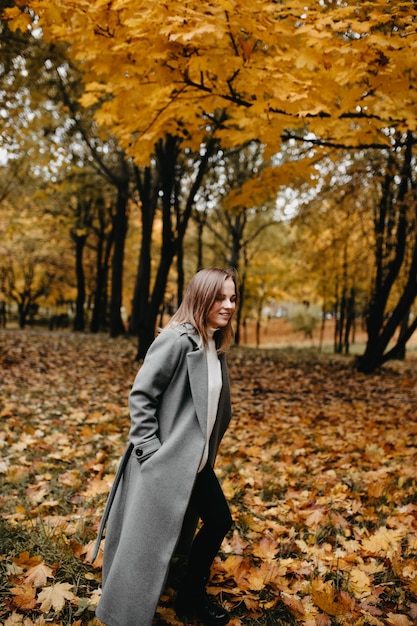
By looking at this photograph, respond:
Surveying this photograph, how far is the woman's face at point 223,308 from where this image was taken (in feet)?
7.37

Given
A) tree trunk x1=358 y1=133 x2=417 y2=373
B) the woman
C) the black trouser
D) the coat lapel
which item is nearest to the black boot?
the woman

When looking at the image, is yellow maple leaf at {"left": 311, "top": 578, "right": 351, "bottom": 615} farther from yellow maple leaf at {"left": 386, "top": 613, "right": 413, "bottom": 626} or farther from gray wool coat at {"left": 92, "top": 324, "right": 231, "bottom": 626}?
gray wool coat at {"left": 92, "top": 324, "right": 231, "bottom": 626}

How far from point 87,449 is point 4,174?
54.2 ft

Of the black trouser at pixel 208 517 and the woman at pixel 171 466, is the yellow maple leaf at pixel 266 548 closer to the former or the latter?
the woman at pixel 171 466

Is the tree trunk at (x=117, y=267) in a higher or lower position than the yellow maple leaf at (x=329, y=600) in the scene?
higher

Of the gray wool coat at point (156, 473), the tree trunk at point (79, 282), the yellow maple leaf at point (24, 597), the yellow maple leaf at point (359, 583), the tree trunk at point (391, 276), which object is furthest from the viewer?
the tree trunk at point (79, 282)

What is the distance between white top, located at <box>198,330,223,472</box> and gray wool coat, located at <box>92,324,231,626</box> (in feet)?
0.37

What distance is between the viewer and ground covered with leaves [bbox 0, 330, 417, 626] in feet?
8.19

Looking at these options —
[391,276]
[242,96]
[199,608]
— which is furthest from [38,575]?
[391,276]

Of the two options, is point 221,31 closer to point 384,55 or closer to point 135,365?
point 384,55

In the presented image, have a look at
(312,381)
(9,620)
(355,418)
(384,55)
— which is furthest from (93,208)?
(9,620)

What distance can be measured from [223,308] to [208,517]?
1.06 metres

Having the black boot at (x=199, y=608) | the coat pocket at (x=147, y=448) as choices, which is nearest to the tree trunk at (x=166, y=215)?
the black boot at (x=199, y=608)

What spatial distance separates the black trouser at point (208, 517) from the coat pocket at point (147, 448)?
318 millimetres
